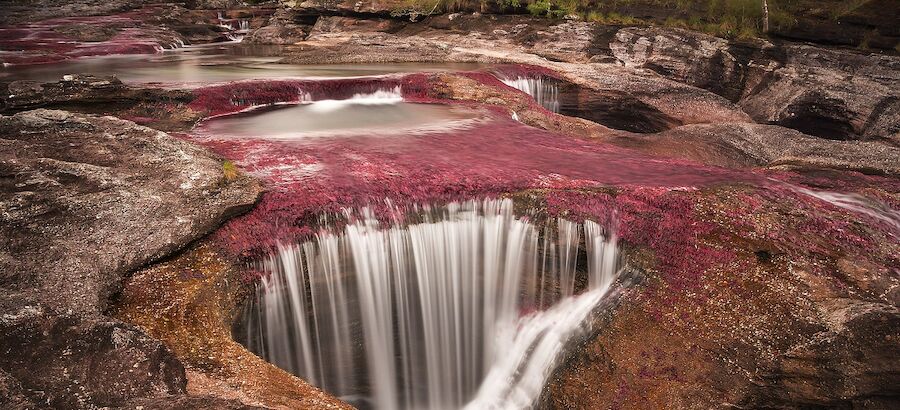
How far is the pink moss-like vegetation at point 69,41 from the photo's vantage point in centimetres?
2323

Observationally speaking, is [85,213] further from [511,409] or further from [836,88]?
[836,88]

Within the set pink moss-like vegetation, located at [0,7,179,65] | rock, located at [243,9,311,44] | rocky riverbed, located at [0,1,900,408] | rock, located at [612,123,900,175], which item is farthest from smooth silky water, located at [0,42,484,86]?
rock, located at [612,123,900,175]

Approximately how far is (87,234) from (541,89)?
16029mm

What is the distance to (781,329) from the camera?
6324 mm

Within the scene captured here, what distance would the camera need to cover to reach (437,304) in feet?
26.8

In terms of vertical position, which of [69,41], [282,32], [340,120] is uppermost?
[282,32]

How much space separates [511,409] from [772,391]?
3092mm

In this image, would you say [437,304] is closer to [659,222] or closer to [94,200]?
[659,222]

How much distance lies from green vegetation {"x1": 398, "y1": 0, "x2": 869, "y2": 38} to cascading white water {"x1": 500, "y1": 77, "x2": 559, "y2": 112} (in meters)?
8.22

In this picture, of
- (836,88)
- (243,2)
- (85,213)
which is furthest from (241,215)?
(243,2)

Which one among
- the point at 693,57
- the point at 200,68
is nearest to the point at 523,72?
the point at 693,57

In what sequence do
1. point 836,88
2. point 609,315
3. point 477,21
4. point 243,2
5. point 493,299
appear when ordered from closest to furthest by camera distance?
point 609,315 → point 493,299 → point 836,88 → point 477,21 → point 243,2

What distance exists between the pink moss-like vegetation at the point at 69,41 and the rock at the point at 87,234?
1819 cm

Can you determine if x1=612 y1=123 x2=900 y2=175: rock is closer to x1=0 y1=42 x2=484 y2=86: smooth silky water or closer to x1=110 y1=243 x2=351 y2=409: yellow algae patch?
x1=0 y1=42 x2=484 y2=86: smooth silky water
